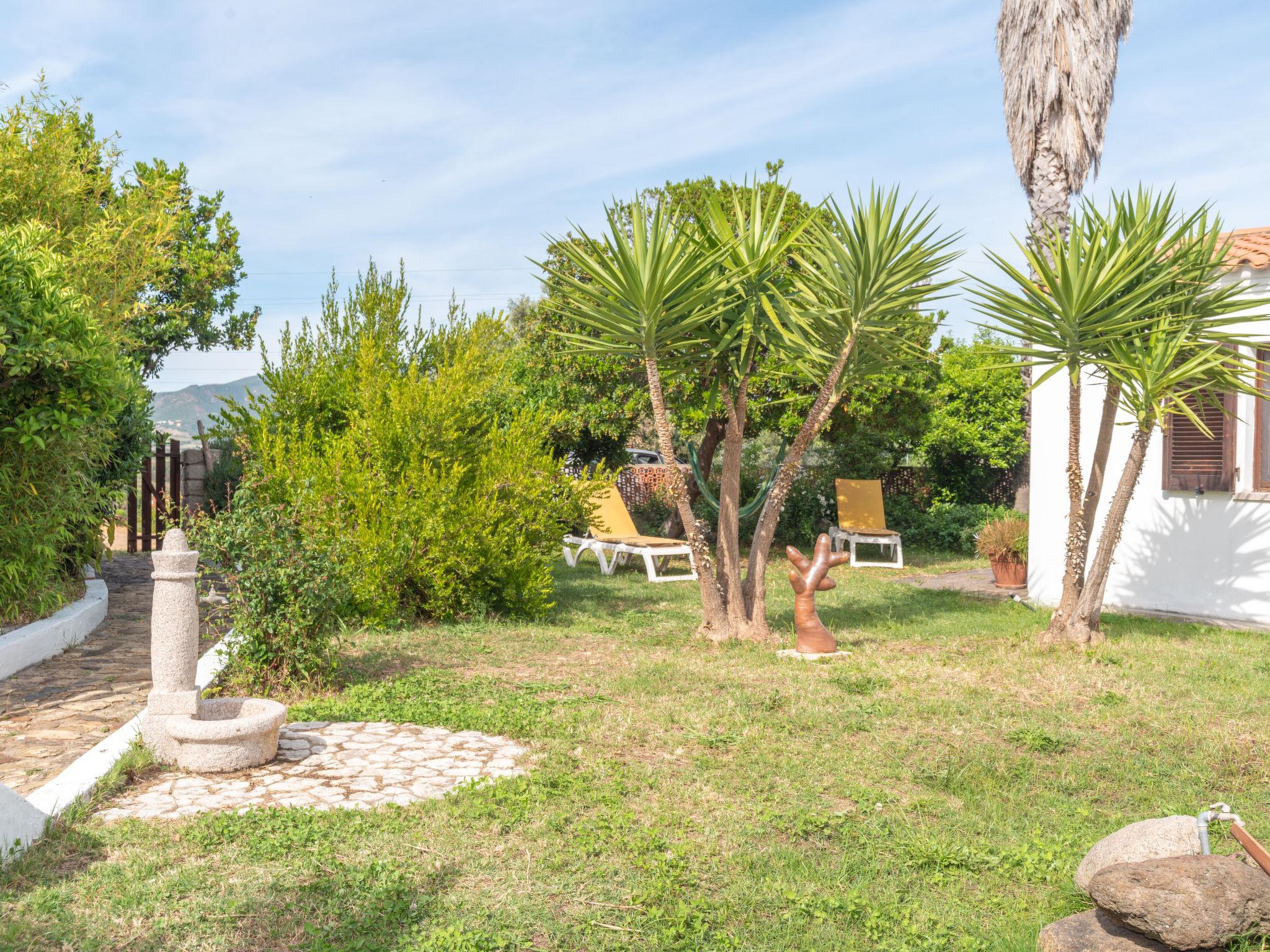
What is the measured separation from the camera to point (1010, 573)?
11453mm

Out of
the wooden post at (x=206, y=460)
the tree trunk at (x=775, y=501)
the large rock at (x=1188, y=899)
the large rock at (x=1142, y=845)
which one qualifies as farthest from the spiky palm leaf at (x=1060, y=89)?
the wooden post at (x=206, y=460)

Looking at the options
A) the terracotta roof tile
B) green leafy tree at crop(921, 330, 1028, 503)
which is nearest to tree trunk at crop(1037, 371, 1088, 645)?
the terracotta roof tile

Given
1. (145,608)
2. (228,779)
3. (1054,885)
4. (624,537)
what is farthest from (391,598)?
(1054,885)

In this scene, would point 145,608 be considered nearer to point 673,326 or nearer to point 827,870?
point 673,326

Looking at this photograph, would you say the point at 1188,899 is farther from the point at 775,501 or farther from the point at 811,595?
the point at 775,501

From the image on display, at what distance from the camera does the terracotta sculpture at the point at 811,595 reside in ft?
25.0

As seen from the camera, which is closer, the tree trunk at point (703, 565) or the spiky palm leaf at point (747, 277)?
the spiky palm leaf at point (747, 277)

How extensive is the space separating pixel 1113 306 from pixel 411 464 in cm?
587

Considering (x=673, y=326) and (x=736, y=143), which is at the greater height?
(x=736, y=143)

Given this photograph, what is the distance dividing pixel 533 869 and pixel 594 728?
1879 mm

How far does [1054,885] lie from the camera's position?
11.7 feet

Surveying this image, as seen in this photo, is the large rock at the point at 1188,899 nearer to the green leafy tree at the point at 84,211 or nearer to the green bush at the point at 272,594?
the green bush at the point at 272,594

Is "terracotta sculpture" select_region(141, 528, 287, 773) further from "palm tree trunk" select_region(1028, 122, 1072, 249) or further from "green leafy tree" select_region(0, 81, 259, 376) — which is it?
"palm tree trunk" select_region(1028, 122, 1072, 249)

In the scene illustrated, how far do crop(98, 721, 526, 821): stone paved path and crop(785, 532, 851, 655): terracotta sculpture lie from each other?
311 centimetres
